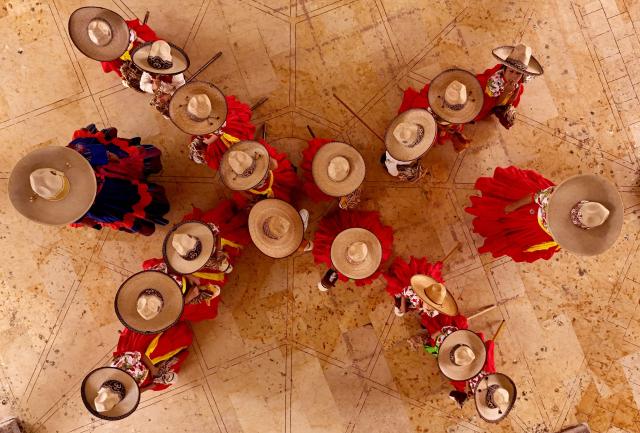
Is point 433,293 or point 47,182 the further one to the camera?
point 433,293

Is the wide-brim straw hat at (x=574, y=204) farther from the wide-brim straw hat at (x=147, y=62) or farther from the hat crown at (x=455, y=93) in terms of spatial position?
the wide-brim straw hat at (x=147, y=62)

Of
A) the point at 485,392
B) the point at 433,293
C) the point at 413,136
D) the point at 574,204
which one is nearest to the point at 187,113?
the point at 413,136

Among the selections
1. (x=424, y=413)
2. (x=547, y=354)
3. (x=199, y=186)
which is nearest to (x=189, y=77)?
(x=199, y=186)

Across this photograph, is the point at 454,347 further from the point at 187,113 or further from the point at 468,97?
the point at 187,113

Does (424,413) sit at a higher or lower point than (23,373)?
higher

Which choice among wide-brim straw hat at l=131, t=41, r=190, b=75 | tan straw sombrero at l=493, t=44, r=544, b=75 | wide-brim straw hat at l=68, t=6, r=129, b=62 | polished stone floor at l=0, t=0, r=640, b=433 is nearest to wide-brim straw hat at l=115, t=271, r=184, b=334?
polished stone floor at l=0, t=0, r=640, b=433

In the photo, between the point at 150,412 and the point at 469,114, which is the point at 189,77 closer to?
the point at 469,114

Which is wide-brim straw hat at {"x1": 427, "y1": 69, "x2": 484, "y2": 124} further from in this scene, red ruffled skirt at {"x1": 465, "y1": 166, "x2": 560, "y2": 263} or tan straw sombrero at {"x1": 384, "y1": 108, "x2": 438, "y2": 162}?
red ruffled skirt at {"x1": 465, "y1": 166, "x2": 560, "y2": 263}
